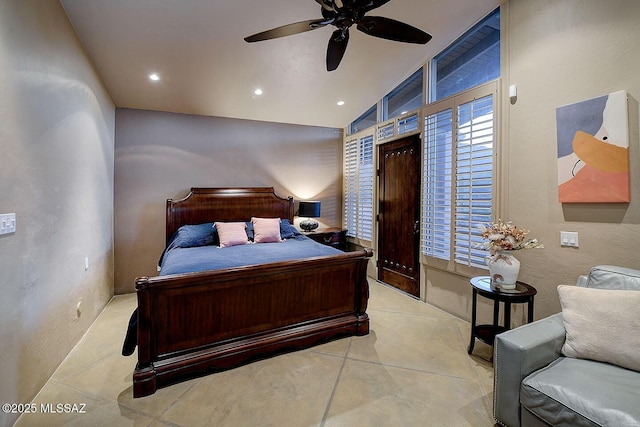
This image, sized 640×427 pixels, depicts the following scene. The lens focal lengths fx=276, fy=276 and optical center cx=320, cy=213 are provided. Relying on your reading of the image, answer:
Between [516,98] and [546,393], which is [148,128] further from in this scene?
[546,393]

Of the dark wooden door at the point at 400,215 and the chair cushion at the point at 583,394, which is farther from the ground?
the dark wooden door at the point at 400,215

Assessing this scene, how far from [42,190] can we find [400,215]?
12.0 ft

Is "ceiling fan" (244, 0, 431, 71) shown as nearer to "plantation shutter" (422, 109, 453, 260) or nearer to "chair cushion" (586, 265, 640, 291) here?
"plantation shutter" (422, 109, 453, 260)

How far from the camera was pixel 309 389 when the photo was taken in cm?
197

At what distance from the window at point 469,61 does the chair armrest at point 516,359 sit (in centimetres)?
241

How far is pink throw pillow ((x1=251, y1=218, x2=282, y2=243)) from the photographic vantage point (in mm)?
3787

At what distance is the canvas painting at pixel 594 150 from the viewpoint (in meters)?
1.89

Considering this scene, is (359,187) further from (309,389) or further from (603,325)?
(603,325)

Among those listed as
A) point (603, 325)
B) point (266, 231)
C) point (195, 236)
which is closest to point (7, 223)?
→ point (195, 236)

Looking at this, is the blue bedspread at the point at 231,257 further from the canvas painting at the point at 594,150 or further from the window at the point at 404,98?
the window at the point at 404,98

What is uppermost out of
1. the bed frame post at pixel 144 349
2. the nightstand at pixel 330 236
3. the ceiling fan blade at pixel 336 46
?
the ceiling fan blade at pixel 336 46

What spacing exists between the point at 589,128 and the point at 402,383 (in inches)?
91.7

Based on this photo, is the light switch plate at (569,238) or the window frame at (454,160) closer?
the light switch plate at (569,238)

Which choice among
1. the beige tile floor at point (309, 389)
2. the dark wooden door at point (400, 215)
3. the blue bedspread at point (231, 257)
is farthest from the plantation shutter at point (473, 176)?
the blue bedspread at point (231, 257)
